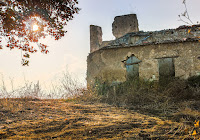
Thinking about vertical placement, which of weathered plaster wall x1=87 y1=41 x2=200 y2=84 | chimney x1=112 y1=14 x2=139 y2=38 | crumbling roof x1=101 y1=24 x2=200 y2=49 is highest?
chimney x1=112 y1=14 x2=139 y2=38

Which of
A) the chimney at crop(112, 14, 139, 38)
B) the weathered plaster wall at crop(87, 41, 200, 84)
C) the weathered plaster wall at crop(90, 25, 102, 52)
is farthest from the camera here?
the chimney at crop(112, 14, 139, 38)

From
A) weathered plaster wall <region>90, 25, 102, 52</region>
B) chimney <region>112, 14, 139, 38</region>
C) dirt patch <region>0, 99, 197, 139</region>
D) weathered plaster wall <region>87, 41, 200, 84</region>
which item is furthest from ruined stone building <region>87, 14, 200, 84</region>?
dirt patch <region>0, 99, 197, 139</region>

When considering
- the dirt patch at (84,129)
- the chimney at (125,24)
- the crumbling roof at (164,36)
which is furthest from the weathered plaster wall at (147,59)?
the chimney at (125,24)

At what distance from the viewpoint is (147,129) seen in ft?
11.3

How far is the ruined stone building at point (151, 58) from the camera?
9836mm

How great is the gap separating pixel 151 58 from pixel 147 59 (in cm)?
25

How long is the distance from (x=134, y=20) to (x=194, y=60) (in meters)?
9.84

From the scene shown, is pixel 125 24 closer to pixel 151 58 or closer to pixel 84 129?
pixel 151 58

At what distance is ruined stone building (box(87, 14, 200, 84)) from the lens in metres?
9.84

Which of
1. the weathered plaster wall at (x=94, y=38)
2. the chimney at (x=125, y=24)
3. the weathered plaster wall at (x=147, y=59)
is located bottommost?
the weathered plaster wall at (x=147, y=59)

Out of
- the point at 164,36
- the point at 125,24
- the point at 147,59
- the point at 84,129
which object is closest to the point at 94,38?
→ the point at 125,24

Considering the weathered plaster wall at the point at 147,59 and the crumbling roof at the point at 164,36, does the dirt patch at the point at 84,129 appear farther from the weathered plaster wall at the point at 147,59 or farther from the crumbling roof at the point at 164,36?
the crumbling roof at the point at 164,36

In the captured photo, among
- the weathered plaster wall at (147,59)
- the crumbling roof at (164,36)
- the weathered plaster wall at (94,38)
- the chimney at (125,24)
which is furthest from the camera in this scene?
the chimney at (125,24)

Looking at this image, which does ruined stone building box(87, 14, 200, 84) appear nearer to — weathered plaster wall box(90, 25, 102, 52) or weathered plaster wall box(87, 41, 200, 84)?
weathered plaster wall box(87, 41, 200, 84)
